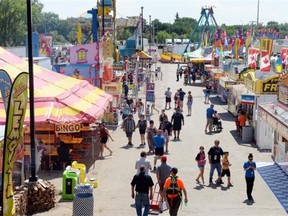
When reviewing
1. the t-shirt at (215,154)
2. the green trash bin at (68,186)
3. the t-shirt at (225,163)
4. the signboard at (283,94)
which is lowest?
the green trash bin at (68,186)


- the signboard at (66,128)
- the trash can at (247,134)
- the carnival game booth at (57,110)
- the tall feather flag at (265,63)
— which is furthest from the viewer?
the tall feather flag at (265,63)

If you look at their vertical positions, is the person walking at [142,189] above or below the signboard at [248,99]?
below

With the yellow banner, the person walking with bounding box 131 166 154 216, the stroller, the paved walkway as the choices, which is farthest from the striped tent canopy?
the yellow banner

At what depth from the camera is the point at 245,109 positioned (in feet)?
79.5

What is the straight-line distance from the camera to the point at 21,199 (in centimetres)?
1141

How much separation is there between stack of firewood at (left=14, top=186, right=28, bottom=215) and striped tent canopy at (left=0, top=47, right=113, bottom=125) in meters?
3.80

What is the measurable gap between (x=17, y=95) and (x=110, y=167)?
27.4 feet

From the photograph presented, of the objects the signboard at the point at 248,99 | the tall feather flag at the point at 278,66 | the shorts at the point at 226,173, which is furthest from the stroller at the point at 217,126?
the shorts at the point at 226,173

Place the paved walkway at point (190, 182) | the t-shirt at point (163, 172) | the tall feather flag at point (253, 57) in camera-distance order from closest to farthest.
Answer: the t-shirt at point (163, 172)
the paved walkway at point (190, 182)
the tall feather flag at point (253, 57)

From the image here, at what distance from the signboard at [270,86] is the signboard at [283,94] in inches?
219

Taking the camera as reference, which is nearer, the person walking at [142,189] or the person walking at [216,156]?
the person walking at [142,189]

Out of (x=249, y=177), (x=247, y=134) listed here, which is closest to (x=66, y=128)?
(x=249, y=177)

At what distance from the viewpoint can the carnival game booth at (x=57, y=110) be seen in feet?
52.0

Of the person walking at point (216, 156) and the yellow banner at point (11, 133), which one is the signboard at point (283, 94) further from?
the yellow banner at point (11, 133)
